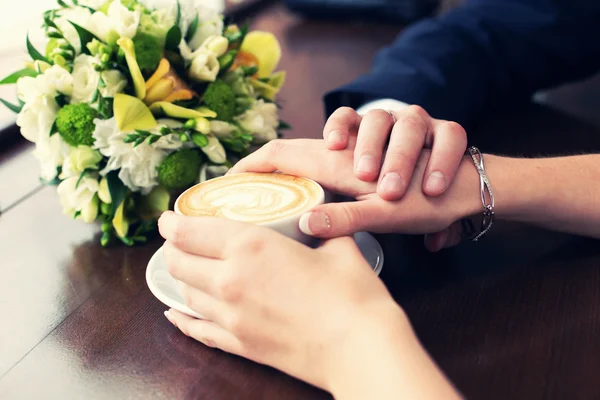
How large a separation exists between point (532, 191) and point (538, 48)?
2.16 ft

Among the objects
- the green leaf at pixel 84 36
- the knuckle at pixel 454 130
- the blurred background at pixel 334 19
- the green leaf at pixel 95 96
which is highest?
the green leaf at pixel 84 36

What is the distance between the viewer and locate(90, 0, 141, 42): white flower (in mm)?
840

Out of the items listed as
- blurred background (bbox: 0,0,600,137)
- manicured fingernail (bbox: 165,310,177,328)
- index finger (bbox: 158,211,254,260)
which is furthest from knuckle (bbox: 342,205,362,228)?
blurred background (bbox: 0,0,600,137)

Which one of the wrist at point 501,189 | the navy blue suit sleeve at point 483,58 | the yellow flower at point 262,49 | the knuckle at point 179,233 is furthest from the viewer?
the navy blue suit sleeve at point 483,58

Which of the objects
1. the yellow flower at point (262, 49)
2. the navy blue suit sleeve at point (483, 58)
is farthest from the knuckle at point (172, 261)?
the navy blue suit sleeve at point (483, 58)

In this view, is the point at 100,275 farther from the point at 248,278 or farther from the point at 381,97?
the point at 381,97

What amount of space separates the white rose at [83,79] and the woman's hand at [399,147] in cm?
34

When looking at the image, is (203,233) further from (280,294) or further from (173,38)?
(173,38)

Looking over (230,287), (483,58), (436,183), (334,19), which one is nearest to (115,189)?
(230,287)

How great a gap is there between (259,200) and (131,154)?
9.7 inches

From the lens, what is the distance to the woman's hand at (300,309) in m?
0.53

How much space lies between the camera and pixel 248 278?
0.59 metres

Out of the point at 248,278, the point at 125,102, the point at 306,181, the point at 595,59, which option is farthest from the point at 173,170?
the point at 595,59

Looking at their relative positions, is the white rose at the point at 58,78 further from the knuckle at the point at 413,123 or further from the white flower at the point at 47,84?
the knuckle at the point at 413,123
